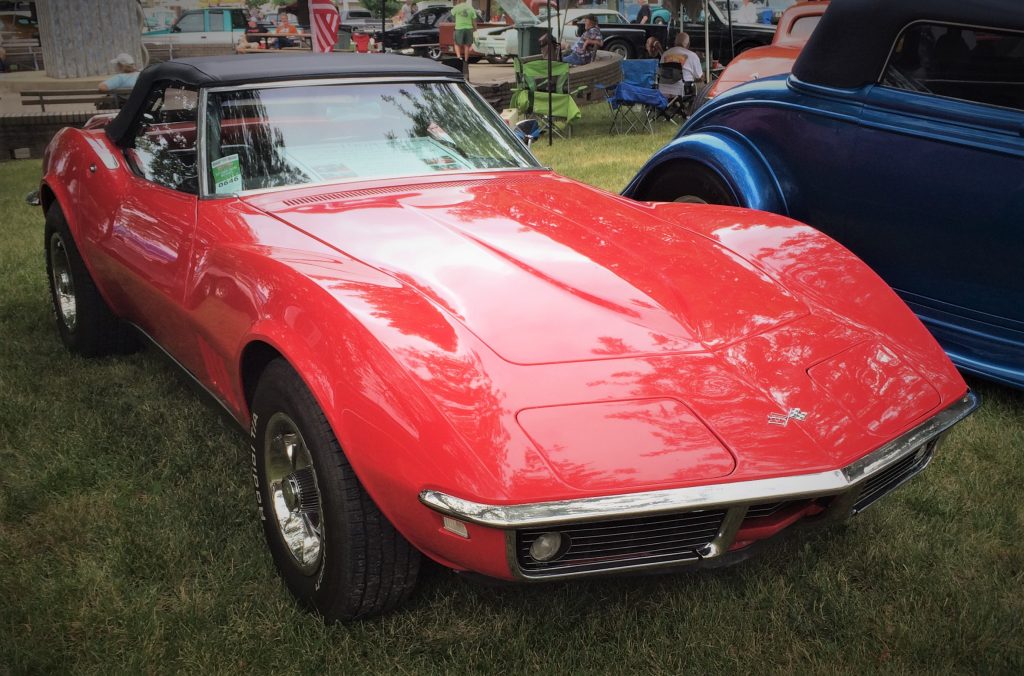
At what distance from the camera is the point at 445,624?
2396 millimetres

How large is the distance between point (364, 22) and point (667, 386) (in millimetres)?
37039

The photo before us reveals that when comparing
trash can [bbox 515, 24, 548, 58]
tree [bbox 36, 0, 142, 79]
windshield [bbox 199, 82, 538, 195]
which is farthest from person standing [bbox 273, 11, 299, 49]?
windshield [bbox 199, 82, 538, 195]

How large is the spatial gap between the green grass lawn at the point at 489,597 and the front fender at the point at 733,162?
4.44 feet

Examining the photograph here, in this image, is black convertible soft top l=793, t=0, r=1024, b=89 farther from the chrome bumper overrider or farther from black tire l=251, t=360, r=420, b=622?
black tire l=251, t=360, r=420, b=622

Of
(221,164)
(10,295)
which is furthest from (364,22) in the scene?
(221,164)

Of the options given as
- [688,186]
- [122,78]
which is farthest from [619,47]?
[688,186]

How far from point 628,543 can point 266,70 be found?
2249 millimetres

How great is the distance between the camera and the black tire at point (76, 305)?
4113 mm

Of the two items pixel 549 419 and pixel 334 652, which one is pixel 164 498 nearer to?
pixel 334 652

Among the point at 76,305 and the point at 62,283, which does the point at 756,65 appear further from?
the point at 76,305

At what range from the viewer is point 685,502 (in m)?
1.87

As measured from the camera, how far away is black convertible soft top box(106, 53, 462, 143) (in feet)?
10.8

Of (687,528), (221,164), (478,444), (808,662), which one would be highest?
(221,164)

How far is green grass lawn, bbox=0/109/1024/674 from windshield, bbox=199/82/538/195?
1.05 meters
